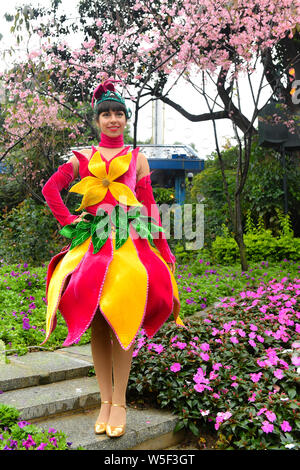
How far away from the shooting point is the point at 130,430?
2705 millimetres

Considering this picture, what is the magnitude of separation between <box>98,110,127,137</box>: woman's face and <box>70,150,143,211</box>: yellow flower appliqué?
0.18 meters

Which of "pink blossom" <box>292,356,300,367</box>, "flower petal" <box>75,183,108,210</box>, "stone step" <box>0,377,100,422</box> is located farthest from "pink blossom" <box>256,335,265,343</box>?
"flower petal" <box>75,183,108,210</box>

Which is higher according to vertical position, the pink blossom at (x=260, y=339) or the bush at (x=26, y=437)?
the pink blossom at (x=260, y=339)

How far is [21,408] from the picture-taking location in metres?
2.72

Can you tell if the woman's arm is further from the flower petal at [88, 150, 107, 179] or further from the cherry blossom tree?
the cherry blossom tree

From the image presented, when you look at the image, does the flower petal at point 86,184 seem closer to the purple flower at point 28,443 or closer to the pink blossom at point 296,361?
the purple flower at point 28,443

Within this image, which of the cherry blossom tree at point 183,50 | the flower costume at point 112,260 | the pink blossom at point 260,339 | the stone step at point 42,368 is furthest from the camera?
the cherry blossom tree at point 183,50

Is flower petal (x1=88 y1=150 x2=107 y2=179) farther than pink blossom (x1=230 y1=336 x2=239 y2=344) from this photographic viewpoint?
No

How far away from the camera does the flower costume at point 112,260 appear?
2.42m

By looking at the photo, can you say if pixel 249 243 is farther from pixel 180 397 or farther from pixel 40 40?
pixel 180 397

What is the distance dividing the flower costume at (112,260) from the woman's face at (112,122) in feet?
0.39

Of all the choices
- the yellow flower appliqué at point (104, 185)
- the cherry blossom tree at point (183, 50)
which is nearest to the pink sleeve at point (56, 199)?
the yellow flower appliqué at point (104, 185)

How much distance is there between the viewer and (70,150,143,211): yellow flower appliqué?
104 inches

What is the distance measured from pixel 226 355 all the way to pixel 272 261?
225 inches
